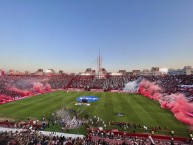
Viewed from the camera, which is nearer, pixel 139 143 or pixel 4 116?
pixel 139 143

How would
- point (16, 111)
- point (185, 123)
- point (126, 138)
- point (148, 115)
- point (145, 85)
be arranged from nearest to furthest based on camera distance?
1. point (126, 138)
2. point (185, 123)
3. point (148, 115)
4. point (16, 111)
5. point (145, 85)

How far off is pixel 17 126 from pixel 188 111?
29100 mm

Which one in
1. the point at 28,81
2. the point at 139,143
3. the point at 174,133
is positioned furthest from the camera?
the point at 28,81

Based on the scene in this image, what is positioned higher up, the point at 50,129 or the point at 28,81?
the point at 28,81

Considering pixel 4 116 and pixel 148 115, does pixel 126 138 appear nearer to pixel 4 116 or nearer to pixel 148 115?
pixel 148 115

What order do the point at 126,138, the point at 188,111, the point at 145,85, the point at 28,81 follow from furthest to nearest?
the point at 28,81
the point at 145,85
the point at 188,111
the point at 126,138

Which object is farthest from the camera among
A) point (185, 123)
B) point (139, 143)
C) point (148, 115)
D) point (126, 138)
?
point (148, 115)

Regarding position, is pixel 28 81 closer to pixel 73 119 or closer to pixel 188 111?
pixel 73 119

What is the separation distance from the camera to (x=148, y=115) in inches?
1387

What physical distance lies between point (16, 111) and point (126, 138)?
24.8 metres

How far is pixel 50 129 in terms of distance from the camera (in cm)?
2736

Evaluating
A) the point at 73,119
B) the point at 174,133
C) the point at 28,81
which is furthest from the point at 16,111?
the point at 28,81

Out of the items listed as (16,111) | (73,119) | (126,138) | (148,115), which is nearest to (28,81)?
(16,111)

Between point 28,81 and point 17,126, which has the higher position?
point 28,81
